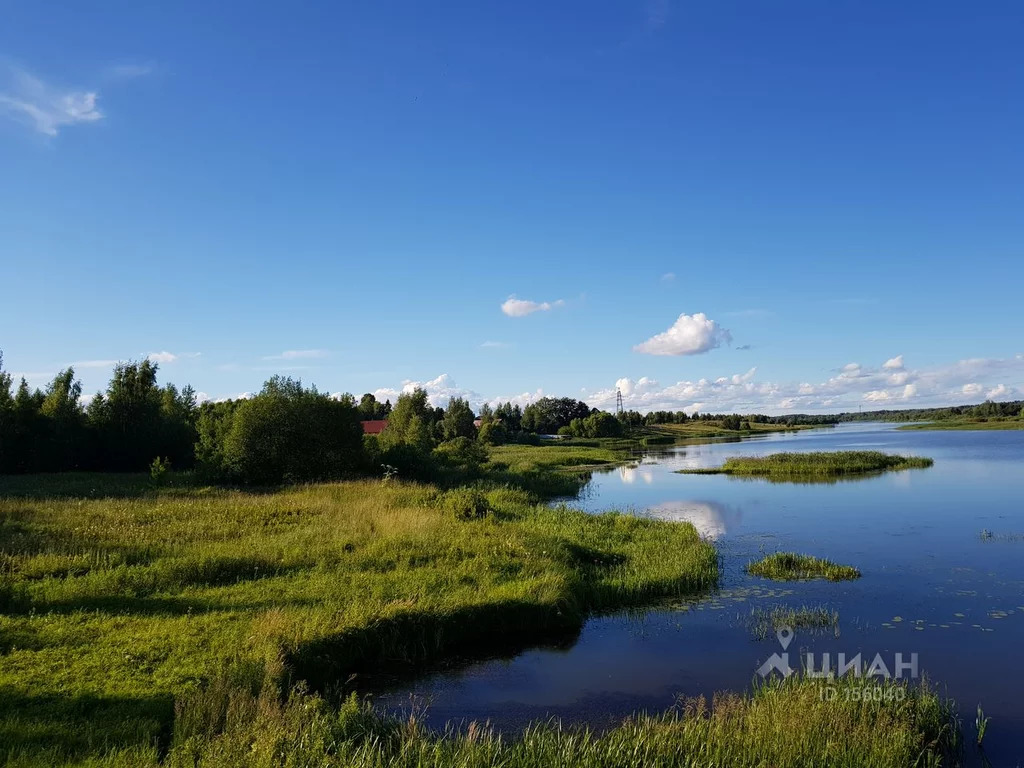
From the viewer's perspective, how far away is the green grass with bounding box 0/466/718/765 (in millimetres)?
8320

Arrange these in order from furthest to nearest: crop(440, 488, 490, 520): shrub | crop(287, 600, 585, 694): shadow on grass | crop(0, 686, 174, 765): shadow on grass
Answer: crop(440, 488, 490, 520): shrub, crop(287, 600, 585, 694): shadow on grass, crop(0, 686, 174, 765): shadow on grass

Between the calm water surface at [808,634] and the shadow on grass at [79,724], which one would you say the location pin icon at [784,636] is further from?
the shadow on grass at [79,724]

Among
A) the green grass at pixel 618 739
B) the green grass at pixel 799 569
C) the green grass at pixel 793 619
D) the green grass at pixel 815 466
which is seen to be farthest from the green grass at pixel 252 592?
the green grass at pixel 815 466

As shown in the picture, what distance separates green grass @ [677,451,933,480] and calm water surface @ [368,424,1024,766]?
63.7 feet

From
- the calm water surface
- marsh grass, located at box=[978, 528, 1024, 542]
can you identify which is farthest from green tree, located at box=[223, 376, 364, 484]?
marsh grass, located at box=[978, 528, 1024, 542]

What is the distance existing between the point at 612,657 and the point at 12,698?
9.35 meters

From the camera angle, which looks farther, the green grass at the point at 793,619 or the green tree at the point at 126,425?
the green tree at the point at 126,425

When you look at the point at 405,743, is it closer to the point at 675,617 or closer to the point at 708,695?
the point at 708,695

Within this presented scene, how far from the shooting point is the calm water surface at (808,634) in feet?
34.1

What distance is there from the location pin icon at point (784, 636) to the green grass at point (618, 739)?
364 cm

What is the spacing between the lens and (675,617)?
49.4 ft

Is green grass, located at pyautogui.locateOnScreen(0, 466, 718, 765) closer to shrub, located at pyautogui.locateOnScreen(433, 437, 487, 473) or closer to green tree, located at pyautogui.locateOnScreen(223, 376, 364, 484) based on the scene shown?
green tree, located at pyautogui.locateOnScreen(223, 376, 364, 484)

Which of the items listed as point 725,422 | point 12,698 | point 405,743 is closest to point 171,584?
point 12,698

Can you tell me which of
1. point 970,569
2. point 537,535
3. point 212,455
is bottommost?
point 970,569
